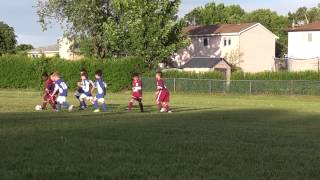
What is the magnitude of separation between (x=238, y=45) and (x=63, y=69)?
3178cm

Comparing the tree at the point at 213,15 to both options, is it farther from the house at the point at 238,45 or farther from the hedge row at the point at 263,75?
the hedge row at the point at 263,75

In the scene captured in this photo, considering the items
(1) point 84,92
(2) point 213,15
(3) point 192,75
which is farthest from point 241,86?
(2) point 213,15

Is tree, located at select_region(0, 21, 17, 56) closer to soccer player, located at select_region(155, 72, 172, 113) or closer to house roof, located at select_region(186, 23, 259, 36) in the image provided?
house roof, located at select_region(186, 23, 259, 36)

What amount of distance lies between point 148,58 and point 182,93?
10.8m

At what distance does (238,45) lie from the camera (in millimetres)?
82312

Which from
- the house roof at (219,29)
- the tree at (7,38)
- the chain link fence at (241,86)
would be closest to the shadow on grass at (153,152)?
the chain link fence at (241,86)

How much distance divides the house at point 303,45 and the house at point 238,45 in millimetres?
2906

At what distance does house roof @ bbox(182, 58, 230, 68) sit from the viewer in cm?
7869

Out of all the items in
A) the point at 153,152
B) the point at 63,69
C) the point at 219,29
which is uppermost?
the point at 219,29

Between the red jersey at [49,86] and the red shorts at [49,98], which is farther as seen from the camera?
the red jersey at [49,86]

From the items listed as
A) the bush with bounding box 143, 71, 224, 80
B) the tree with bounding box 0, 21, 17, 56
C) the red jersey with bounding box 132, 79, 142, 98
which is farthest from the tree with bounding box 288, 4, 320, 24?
the red jersey with bounding box 132, 79, 142, 98

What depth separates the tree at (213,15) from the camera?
11925 cm

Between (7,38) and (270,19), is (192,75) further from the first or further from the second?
(270,19)

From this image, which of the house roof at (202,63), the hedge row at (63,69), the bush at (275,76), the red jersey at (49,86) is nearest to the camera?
the red jersey at (49,86)
